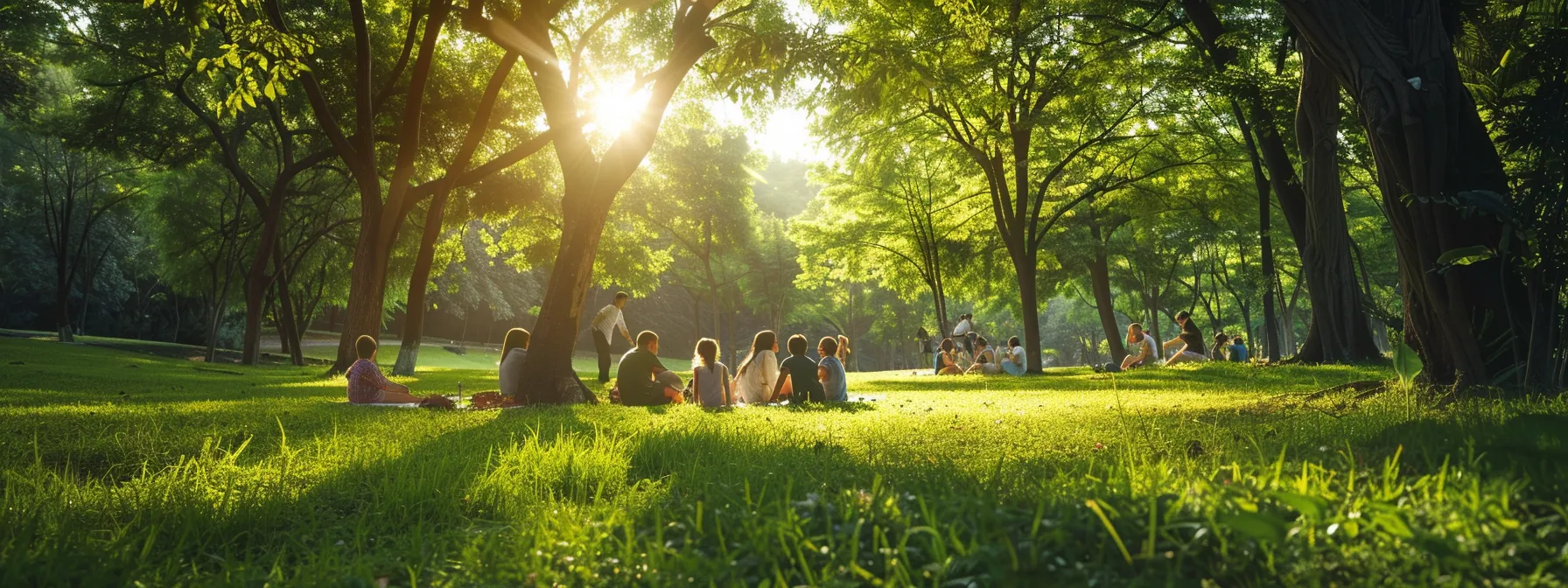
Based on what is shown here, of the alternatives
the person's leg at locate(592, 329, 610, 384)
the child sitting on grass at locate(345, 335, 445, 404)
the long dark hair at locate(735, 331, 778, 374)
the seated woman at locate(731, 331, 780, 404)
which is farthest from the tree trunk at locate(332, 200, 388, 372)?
the seated woman at locate(731, 331, 780, 404)

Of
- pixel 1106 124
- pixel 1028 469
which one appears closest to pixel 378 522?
pixel 1028 469

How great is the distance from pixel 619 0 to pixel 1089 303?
140 feet

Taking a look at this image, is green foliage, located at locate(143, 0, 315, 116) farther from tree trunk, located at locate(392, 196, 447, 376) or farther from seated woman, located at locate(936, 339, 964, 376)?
seated woman, located at locate(936, 339, 964, 376)

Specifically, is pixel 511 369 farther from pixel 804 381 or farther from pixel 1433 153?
pixel 1433 153

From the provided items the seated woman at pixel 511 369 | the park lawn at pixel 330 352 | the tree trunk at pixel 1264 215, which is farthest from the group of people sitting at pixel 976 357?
the seated woman at pixel 511 369

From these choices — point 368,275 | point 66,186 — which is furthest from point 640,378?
point 66,186

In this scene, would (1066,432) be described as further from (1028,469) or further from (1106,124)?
(1106,124)

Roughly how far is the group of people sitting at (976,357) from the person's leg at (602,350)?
9.98m

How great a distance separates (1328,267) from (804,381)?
10.3 metres

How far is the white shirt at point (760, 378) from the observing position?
1242 centimetres

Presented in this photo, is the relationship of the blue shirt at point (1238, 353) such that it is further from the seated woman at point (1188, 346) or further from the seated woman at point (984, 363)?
the seated woman at point (984, 363)

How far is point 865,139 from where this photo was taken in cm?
2392

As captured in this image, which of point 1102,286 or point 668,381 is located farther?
point 1102,286

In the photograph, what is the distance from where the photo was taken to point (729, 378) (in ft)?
39.0
